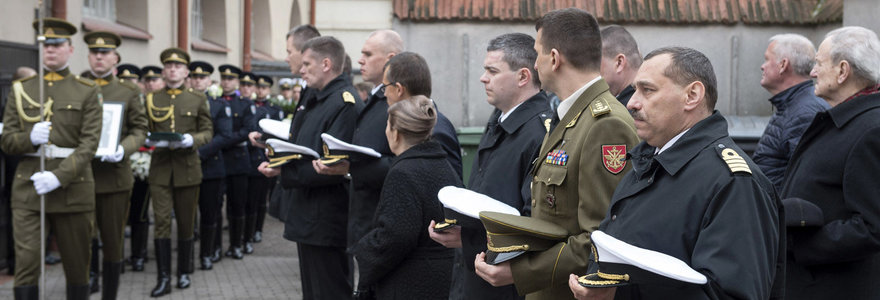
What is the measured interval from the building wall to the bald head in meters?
5.66

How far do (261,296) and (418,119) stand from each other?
442 cm

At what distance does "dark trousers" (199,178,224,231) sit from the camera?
365 inches

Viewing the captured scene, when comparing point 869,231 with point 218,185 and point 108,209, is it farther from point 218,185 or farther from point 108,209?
point 218,185

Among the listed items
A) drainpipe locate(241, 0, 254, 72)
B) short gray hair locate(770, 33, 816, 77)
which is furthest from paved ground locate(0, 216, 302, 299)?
drainpipe locate(241, 0, 254, 72)

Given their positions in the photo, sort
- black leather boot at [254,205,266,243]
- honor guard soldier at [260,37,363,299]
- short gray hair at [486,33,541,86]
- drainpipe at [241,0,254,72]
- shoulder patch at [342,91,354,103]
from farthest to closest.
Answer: drainpipe at [241,0,254,72] < black leather boot at [254,205,266,243] < shoulder patch at [342,91,354,103] < honor guard soldier at [260,37,363,299] < short gray hair at [486,33,541,86]

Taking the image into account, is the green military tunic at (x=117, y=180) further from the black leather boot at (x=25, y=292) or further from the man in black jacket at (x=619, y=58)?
the man in black jacket at (x=619, y=58)

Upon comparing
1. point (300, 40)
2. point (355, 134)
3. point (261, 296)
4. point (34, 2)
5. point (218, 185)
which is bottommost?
point (261, 296)

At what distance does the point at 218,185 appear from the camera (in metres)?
9.38

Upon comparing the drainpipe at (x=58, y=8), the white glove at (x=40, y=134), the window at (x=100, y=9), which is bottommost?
the white glove at (x=40, y=134)

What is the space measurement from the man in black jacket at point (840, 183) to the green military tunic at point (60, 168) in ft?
15.7

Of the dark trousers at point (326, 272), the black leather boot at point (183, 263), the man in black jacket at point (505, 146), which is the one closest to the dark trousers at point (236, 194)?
the black leather boot at point (183, 263)

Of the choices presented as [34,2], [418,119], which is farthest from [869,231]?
[34,2]

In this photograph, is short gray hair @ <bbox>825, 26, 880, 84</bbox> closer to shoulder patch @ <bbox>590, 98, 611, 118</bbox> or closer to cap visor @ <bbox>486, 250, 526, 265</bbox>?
shoulder patch @ <bbox>590, 98, 611, 118</bbox>

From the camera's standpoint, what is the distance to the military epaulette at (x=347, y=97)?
557 centimetres
